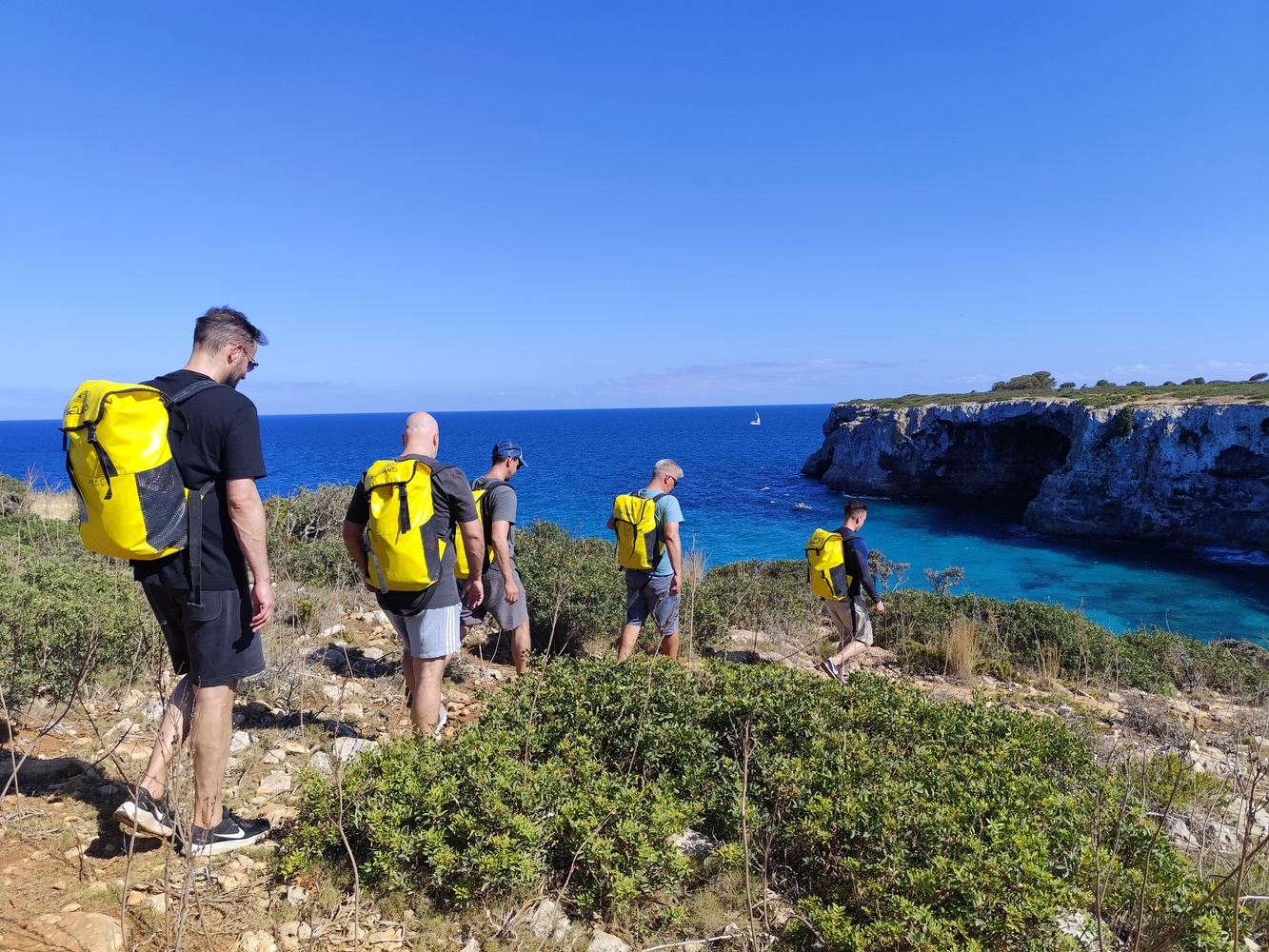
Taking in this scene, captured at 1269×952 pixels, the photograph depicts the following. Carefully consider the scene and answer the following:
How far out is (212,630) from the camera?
265 centimetres

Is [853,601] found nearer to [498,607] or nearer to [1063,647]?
[498,607]

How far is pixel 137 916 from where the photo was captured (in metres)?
2.36

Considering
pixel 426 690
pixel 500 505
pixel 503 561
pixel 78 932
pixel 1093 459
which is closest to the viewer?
pixel 78 932

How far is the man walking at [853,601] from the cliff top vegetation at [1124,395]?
30.4 m

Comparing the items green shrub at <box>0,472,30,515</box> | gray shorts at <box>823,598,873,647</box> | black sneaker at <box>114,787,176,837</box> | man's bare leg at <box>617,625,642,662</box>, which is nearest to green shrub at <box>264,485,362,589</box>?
man's bare leg at <box>617,625,642,662</box>

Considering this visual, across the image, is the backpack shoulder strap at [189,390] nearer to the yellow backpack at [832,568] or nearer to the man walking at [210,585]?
the man walking at [210,585]

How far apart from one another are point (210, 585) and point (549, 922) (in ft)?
5.92

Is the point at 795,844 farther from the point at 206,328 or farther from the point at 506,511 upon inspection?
the point at 206,328

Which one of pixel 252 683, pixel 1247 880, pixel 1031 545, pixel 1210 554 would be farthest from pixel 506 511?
pixel 1210 554

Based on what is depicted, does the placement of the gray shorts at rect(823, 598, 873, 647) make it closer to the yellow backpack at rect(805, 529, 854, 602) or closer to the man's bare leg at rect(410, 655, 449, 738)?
the yellow backpack at rect(805, 529, 854, 602)

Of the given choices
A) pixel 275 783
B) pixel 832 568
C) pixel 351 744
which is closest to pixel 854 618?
pixel 832 568

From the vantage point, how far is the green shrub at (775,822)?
243cm

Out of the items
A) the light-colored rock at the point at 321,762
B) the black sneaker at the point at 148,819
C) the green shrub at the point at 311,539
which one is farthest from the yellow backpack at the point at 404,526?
the green shrub at the point at 311,539

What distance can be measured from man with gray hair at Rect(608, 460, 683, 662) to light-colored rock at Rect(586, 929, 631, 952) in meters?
2.80
